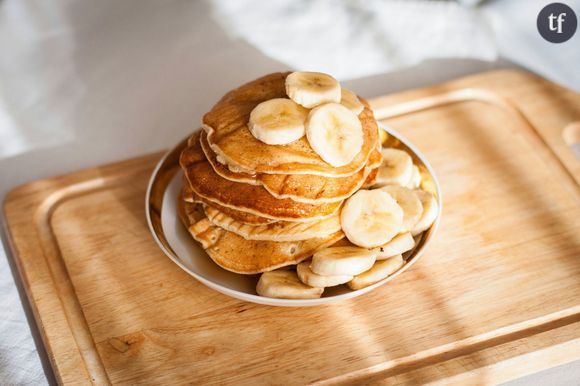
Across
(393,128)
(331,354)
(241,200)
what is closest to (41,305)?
(241,200)

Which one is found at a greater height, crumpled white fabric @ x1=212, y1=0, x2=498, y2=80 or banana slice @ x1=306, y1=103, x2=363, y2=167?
banana slice @ x1=306, y1=103, x2=363, y2=167

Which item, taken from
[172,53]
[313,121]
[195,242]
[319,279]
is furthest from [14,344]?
[172,53]

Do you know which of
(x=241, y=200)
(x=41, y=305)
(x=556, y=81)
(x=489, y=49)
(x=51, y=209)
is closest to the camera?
(x=241, y=200)

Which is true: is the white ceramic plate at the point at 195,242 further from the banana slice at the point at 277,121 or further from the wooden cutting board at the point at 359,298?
the banana slice at the point at 277,121

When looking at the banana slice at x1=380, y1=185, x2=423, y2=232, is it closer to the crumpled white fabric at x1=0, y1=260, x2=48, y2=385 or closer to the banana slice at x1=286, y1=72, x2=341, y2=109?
the banana slice at x1=286, y1=72, x2=341, y2=109

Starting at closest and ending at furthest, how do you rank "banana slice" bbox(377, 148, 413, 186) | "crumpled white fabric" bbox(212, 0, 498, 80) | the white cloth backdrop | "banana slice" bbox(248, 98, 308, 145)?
1. "banana slice" bbox(248, 98, 308, 145)
2. "banana slice" bbox(377, 148, 413, 186)
3. the white cloth backdrop
4. "crumpled white fabric" bbox(212, 0, 498, 80)

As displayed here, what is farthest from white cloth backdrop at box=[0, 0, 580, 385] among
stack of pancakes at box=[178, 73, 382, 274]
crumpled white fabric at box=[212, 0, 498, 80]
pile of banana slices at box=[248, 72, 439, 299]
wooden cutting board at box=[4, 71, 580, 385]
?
pile of banana slices at box=[248, 72, 439, 299]

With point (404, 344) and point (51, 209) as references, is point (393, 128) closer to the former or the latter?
point (404, 344)

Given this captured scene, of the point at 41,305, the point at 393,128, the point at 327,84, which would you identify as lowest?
the point at 41,305
